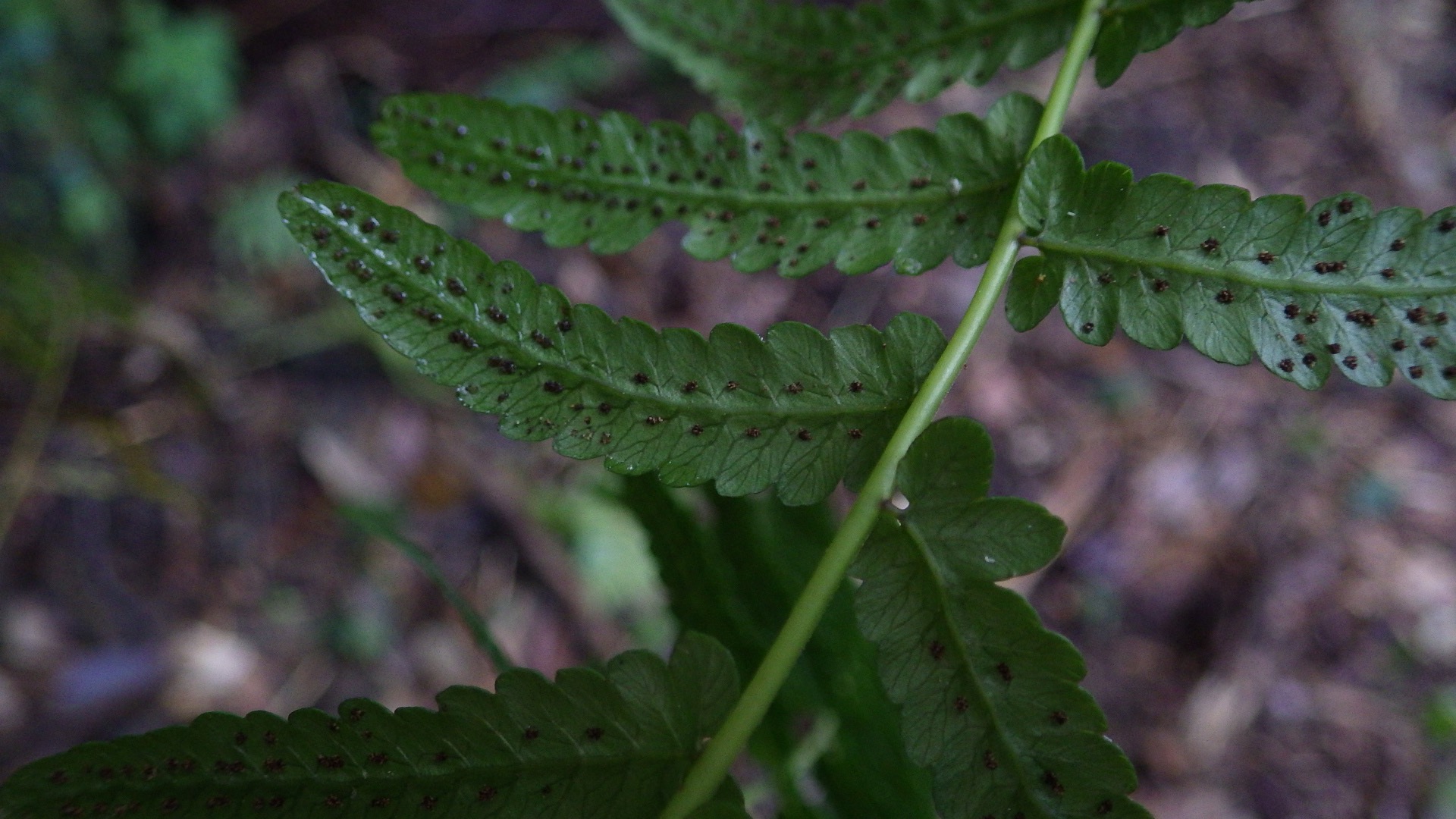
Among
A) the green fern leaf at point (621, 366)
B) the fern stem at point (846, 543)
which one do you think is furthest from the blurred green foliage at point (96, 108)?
the fern stem at point (846, 543)

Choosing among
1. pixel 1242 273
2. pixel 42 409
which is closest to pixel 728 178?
pixel 1242 273

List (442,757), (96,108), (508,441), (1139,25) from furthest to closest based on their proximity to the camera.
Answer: (96,108)
(508,441)
(1139,25)
(442,757)

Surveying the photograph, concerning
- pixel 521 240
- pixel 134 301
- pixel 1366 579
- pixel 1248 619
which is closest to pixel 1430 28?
pixel 1366 579

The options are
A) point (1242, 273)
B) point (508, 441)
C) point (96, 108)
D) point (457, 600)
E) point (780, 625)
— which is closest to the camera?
point (1242, 273)

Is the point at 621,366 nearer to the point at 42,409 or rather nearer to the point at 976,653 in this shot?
the point at 976,653

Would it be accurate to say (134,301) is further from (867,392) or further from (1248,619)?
(1248,619)

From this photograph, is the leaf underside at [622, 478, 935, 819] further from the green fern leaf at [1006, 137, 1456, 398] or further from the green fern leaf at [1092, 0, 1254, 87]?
the green fern leaf at [1092, 0, 1254, 87]

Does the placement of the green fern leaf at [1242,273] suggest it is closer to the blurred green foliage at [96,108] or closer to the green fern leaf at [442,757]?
the green fern leaf at [442,757]
